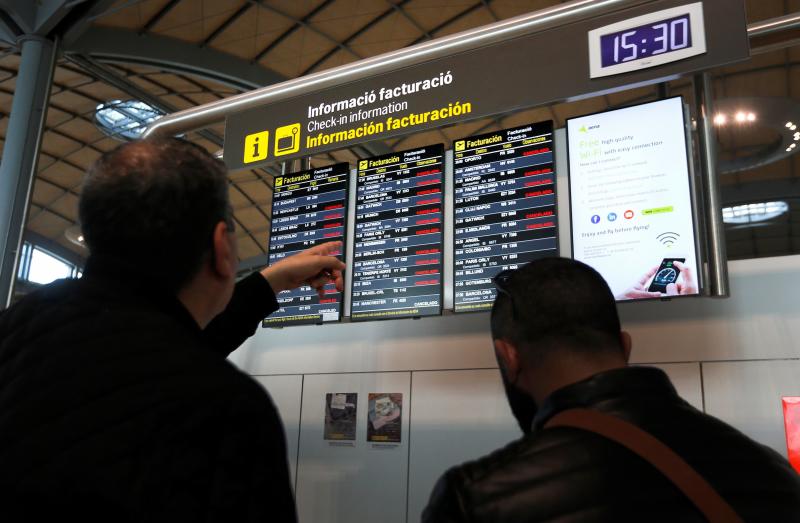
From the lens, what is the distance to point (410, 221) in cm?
430

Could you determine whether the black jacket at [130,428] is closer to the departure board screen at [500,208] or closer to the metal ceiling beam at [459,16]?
the departure board screen at [500,208]

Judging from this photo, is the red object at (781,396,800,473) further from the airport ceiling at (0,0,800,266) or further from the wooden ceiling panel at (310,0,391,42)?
the wooden ceiling panel at (310,0,391,42)

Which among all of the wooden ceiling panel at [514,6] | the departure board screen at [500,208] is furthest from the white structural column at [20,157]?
the wooden ceiling panel at [514,6]

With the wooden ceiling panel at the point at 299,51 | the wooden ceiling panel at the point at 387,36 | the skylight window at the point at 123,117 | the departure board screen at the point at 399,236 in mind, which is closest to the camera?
the departure board screen at the point at 399,236

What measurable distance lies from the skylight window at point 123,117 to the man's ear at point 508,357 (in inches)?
787

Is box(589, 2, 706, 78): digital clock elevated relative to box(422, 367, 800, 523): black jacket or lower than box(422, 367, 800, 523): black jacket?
elevated

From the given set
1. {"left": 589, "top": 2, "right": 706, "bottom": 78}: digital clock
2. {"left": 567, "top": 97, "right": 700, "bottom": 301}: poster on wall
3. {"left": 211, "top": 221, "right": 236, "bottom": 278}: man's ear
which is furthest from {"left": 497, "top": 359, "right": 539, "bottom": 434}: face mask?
{"left": 589, "top": 2, "right": 706, "bottom": 78}: digital clock

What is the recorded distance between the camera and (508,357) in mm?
1791

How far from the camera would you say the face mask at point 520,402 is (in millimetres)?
1811

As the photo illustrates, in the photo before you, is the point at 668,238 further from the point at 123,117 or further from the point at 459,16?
the point at 123,117

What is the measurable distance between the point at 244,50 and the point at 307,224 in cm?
1229

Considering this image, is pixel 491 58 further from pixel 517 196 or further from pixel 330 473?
pixel 330 473

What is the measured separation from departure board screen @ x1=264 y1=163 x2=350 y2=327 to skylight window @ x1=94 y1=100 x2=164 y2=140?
1668 centimetres

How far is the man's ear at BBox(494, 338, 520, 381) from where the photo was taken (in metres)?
1.77
